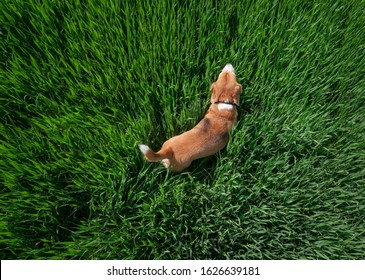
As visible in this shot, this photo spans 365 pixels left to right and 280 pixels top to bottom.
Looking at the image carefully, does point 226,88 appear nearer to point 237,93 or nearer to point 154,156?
point 237,93

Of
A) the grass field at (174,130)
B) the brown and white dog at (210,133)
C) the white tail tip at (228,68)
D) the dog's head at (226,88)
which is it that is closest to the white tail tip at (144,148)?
the brown and white dog at (210,133)

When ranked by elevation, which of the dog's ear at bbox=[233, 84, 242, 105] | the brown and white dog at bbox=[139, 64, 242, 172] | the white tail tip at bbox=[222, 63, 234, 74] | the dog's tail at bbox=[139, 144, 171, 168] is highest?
the white tail tip at bbox=[222, 63, 234, 74]

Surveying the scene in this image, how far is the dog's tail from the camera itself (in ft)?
4.16

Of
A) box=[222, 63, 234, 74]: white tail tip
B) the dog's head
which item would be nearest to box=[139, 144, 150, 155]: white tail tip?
the dog's head

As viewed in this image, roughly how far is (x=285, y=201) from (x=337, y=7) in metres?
1.20

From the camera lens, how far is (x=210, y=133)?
145cm

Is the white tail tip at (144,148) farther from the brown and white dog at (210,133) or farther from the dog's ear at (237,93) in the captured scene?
the dog's ear at (237,93)

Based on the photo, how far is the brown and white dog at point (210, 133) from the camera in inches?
54.6

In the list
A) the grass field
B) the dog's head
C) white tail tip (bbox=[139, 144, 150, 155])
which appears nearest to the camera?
white tail tip (bbox=[139, 144, 150, 155])

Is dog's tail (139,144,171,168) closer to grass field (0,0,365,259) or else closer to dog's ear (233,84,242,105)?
grass field (0,0,365,259)

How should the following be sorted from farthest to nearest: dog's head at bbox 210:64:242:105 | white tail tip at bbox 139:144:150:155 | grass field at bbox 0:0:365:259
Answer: dog's head at bbox 210:64:242:105, grass field at bbox 0:0:365:259, white tail tip at bbox 139:144:150:155

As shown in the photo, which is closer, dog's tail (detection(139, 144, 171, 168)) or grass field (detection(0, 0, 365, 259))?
dog's tail (detection(139, 144, 171, 168))

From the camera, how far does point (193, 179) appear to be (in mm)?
1477

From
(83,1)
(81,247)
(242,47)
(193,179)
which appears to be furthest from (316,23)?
(81,247)
